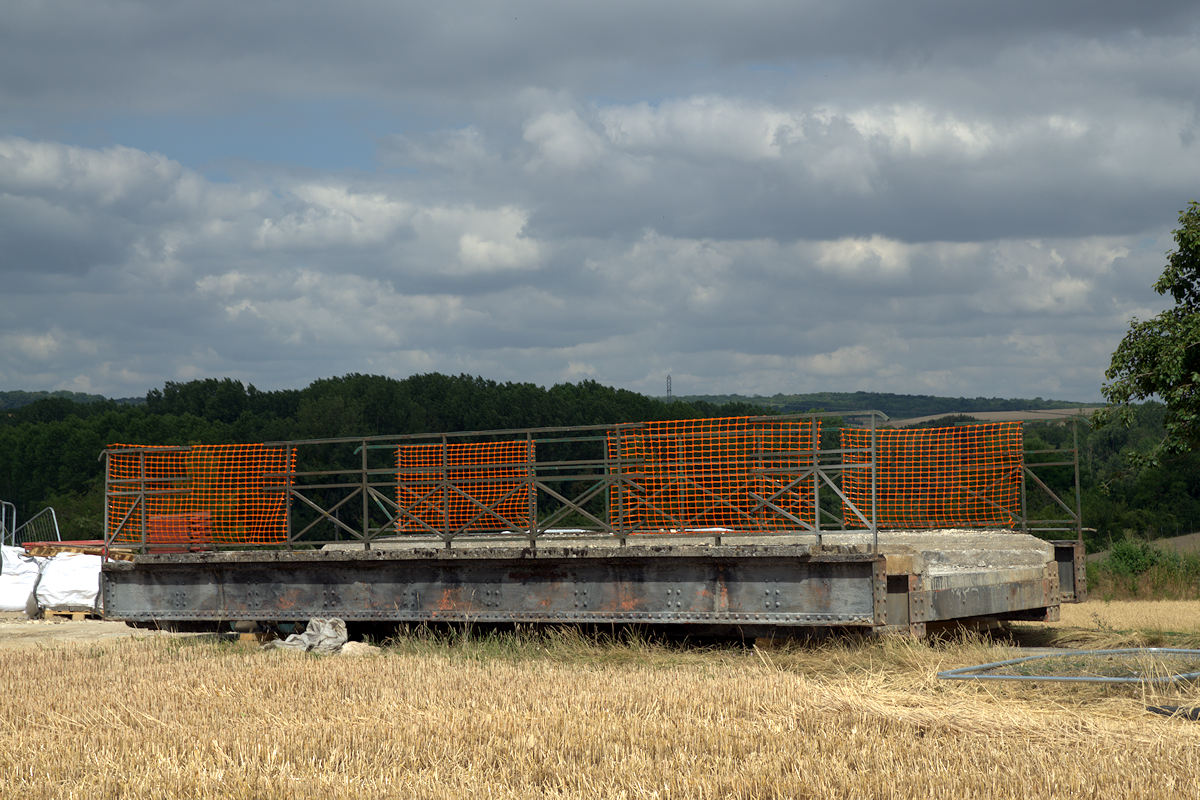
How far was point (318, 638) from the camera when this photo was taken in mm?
13703

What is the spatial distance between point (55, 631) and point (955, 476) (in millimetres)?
14264

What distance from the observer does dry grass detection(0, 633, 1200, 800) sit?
6.25m

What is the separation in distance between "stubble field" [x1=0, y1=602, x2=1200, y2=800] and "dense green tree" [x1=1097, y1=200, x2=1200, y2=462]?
12.9 metres

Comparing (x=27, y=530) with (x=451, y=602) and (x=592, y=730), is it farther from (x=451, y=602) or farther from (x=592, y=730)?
(x=592, y=730)

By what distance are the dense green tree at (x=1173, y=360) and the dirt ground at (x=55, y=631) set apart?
17176 mm

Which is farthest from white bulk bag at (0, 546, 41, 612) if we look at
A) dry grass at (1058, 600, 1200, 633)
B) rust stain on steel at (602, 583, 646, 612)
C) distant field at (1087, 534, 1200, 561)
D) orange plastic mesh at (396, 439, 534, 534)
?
distant field at (1087, 534, 1200, 561)

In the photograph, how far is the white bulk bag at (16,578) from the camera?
23156 mm

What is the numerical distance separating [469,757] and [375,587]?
7.27m

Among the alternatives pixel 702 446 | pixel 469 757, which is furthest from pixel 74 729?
pixel 702 446

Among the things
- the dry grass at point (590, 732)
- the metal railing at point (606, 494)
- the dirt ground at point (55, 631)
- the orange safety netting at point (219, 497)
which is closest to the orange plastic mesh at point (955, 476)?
the metal railing at point (606, 494)

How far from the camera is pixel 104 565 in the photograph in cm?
1563

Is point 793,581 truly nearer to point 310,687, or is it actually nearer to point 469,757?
point 310,687

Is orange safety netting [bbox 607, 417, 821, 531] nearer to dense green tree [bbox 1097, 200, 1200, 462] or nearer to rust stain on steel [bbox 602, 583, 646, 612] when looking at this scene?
rust stain on steel [bbox 602, 583, 646, 612]

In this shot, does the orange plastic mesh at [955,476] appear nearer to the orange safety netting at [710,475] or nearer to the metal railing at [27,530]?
the orange safety netting at [710,475]
